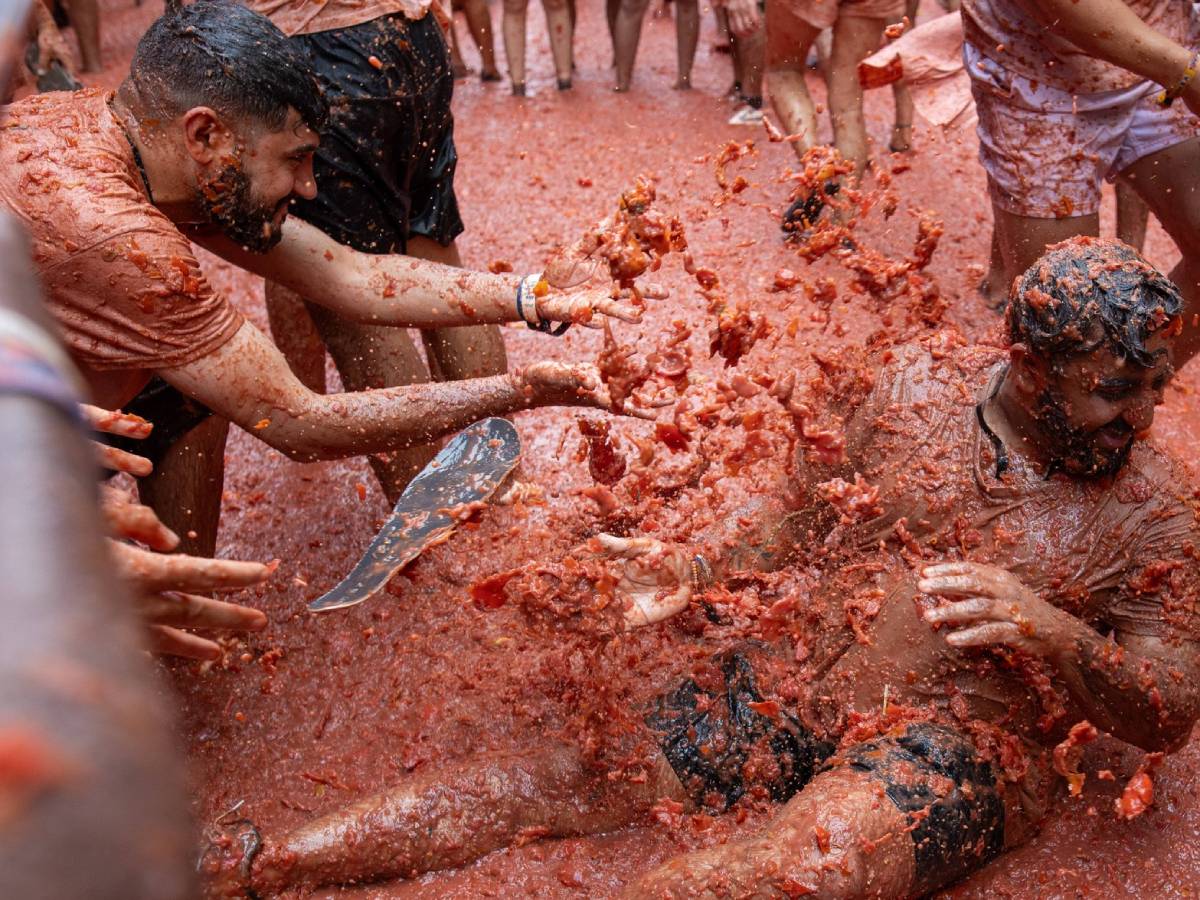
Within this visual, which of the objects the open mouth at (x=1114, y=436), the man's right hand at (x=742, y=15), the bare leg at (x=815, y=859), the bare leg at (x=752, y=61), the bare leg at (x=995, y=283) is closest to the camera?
the bare leg at (x=815, y=859)

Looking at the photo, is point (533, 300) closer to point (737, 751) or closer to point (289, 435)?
point (289, 435)

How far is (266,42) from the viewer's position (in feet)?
8.53

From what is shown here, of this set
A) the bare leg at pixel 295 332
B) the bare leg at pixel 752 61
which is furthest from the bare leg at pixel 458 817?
the bare leg at pixel 752 61

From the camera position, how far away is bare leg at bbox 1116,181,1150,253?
4.51m

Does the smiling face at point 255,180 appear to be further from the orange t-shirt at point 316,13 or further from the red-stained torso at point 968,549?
the red-stained torso at point 968,549

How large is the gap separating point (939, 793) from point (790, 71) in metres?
3.88

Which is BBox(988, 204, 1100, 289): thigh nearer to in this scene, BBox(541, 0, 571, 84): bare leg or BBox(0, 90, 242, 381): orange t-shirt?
BBox(0, 90, 242, 381): orange t-shirt

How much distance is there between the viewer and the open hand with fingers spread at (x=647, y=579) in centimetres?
238

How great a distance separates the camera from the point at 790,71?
5.21 metres

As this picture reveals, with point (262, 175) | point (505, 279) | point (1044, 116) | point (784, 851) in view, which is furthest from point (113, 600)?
point (1044, 116)

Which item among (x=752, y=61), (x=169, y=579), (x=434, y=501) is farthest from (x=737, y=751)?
(x=752, y=61)

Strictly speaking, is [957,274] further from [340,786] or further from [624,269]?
[340,786]

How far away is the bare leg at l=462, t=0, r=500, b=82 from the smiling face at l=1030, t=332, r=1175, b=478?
568cm

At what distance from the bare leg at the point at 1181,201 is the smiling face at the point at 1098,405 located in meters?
1.49
